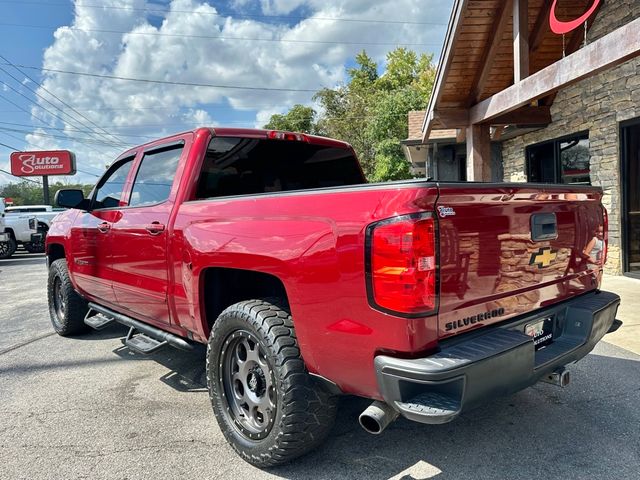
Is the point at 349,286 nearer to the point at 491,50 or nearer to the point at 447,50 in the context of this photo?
the point at 447,50

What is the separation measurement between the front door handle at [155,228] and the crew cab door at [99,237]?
66 cm

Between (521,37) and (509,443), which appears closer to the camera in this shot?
(509,443)

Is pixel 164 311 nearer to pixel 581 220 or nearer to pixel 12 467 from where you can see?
pixel 12 467

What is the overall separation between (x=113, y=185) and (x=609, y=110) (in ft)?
25.5

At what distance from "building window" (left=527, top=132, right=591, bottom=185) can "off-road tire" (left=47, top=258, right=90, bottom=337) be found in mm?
8474

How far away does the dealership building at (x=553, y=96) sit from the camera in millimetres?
7301

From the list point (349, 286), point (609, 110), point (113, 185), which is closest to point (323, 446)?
point (349, 286)

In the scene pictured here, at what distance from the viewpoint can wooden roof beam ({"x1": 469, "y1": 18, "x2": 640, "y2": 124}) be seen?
499 cm

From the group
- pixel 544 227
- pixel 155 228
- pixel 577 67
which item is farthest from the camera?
pixel 577 67

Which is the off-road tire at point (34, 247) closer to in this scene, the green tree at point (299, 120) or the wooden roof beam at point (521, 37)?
the wooden roof beam at point (521, 37)

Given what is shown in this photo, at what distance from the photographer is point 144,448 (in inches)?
116

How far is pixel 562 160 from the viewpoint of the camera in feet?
31.2

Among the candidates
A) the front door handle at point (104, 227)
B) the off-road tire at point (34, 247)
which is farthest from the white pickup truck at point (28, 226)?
the front door handle at point (104, 227)

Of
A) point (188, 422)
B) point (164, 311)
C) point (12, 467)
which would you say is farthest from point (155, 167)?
point (12, 467)
